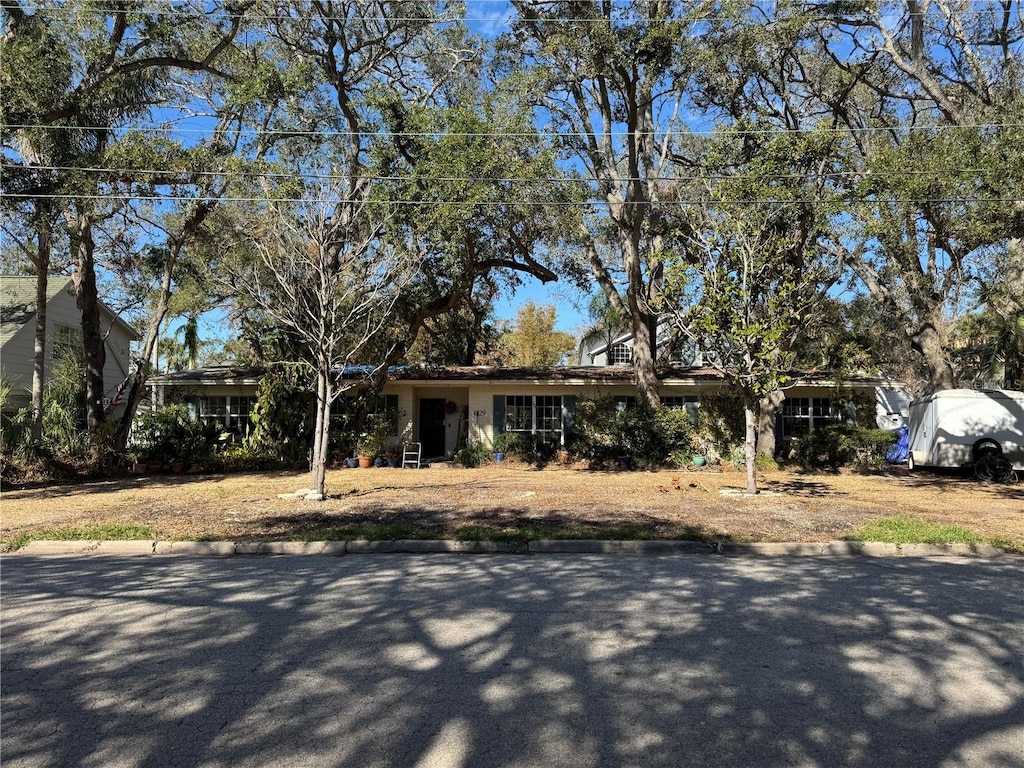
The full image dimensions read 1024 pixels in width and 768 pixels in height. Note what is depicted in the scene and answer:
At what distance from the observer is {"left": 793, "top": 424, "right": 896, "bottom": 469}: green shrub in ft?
69.3

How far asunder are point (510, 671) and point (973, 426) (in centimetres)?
1853

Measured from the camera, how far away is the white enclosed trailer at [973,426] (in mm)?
17922

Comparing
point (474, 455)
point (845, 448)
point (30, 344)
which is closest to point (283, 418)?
point (474, 455)

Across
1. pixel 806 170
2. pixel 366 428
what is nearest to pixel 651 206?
pixel 806 170

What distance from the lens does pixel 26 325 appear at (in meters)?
24.5

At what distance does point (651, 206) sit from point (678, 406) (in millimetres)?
7110

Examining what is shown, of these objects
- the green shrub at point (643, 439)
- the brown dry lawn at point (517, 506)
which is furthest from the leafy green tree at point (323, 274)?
the green shrub at point (643, 439)

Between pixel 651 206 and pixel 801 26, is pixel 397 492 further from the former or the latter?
pixel 801 26

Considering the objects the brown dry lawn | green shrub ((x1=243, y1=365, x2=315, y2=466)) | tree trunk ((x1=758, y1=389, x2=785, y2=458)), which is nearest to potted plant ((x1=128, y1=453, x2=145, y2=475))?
the brown dry lawn

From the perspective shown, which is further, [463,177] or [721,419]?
[721,419]

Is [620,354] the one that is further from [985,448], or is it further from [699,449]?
[985,448]

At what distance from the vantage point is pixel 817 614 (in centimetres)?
580

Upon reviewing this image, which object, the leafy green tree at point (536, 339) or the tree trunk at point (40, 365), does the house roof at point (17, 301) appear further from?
the leafy green tree at point (536, 339)

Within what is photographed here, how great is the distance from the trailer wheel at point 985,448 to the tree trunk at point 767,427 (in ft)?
18.1
